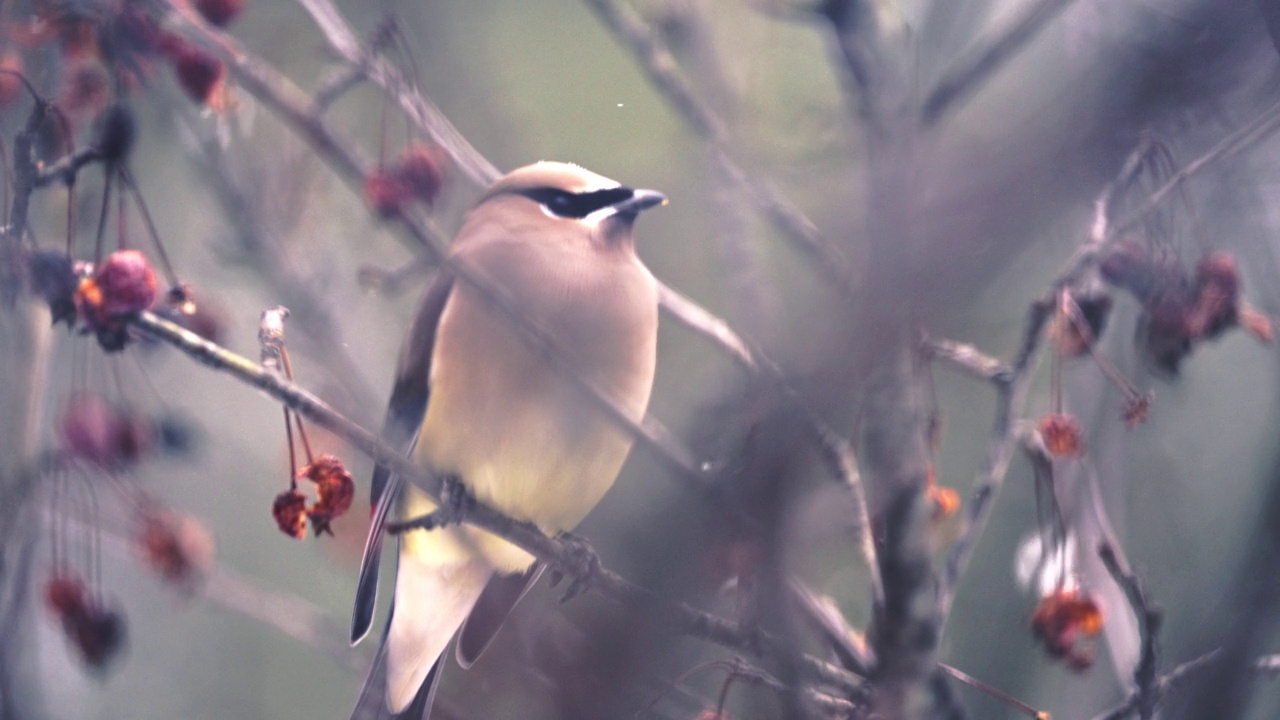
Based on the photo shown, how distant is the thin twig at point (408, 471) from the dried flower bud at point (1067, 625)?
216mm

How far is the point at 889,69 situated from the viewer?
111 cm

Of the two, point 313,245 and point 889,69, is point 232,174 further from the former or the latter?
point 889,69

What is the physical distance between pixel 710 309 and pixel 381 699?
579mm

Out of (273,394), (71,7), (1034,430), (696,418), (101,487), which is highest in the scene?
(1034,430)

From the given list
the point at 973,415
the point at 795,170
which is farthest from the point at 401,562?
the point at 973,415

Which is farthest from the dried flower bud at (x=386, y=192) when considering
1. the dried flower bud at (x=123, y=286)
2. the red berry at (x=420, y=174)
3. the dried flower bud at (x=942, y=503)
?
the dried flower bud at (x=942, y=503)

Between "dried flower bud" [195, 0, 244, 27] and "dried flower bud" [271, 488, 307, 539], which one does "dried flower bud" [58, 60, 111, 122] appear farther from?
"dried flower bud" [271, 488, 307, 539]

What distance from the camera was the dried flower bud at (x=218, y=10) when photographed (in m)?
1.17

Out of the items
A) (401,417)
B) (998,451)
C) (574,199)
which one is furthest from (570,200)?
(998,451)

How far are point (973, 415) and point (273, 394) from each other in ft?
3.88

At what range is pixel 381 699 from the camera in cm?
118

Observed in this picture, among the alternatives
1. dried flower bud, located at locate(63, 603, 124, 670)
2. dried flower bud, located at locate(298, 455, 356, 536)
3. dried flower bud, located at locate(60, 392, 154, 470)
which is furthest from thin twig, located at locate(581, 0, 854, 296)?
dried flower bud, located at locate(63, 603, 124, 670)

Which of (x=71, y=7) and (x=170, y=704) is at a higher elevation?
(x=71, y=7)

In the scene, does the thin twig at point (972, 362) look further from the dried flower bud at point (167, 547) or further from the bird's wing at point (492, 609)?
the dried flower bud at point (167, 547)
